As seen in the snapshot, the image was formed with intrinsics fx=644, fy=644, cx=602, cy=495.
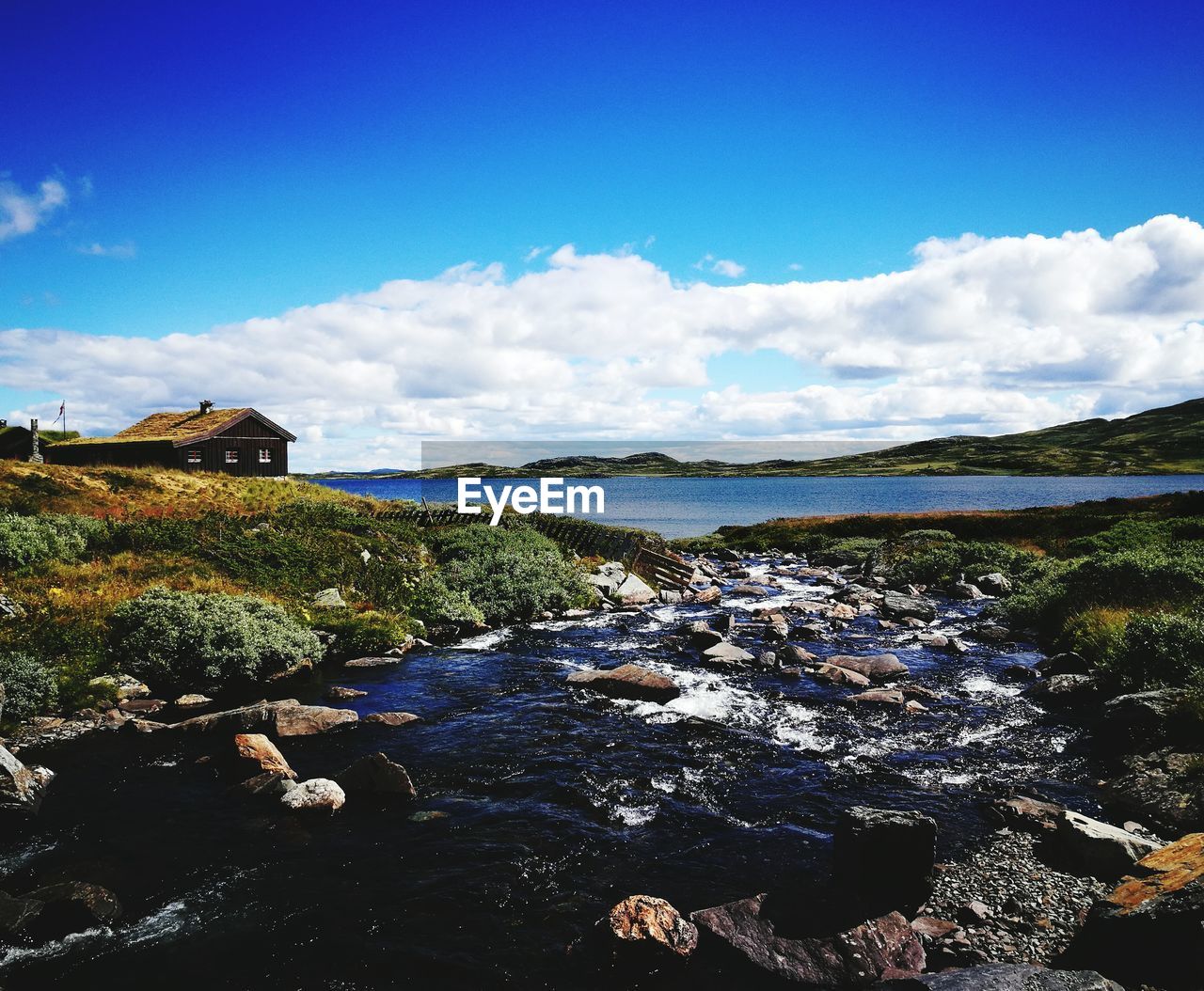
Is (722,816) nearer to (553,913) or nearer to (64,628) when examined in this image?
(553,913)

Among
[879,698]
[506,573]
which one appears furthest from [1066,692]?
[506,573]

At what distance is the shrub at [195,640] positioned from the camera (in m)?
15.5

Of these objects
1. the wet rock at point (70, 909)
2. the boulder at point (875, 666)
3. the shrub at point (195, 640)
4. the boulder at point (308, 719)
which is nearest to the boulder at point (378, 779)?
the boulder at point (308, 719)

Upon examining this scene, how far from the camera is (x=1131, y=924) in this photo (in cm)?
607

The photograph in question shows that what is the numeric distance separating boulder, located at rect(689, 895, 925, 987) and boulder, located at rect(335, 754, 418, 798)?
540 cm

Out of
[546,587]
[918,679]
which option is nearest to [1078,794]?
[918,679]

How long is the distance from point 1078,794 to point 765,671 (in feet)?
27.6

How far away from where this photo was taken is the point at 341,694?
15.5 metres

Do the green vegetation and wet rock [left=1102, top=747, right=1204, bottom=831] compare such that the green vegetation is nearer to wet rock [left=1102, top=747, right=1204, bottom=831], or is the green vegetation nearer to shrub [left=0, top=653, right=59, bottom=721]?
shrub [left=0, top=653, right=59, bottom=721]

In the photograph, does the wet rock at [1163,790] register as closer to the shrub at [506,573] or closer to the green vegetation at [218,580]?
the green vegetation at [218,580]

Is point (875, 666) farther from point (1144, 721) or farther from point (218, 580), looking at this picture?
point (218, 580)

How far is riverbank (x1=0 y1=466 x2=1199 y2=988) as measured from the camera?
6.98 meters

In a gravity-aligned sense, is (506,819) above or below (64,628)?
below

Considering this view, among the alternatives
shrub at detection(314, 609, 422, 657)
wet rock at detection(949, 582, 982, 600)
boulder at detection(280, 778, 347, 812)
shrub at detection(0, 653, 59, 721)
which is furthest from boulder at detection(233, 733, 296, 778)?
wet rock at detection(949, 582, 982, 600)
